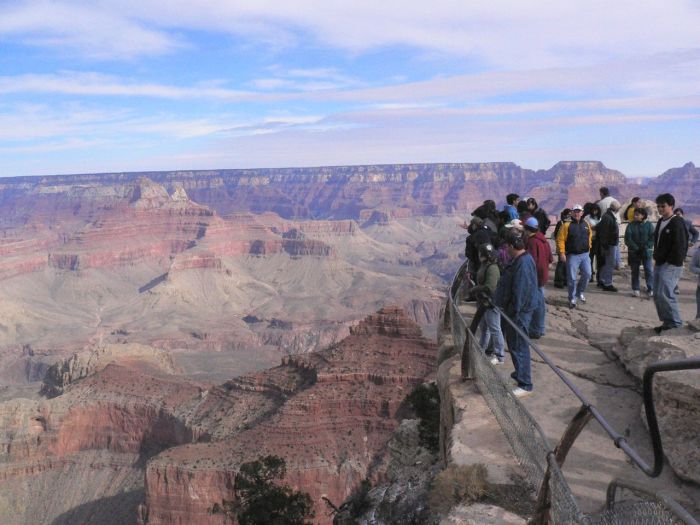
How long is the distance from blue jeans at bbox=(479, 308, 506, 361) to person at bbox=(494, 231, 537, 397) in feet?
1.35

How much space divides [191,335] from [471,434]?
95036mm

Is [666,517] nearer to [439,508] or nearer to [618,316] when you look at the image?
[439,508]

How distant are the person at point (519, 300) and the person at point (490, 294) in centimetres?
51

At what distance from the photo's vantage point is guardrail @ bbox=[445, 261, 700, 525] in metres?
3.57

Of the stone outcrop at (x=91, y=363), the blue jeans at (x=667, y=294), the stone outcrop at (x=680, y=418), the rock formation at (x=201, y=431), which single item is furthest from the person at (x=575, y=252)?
the stone outcrop at (x=91, y=363)

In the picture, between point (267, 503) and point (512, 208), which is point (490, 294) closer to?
point (512, 208)

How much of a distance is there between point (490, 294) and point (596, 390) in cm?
202

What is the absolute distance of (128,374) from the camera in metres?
46.9

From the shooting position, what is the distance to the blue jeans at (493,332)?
8.41 meters

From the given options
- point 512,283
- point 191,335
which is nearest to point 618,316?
point 512,283

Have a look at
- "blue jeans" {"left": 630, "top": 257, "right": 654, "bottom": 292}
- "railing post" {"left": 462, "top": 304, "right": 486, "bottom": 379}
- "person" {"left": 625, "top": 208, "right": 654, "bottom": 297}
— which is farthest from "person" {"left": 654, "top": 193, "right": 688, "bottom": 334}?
"railing post" {"left": 462, "top": 304, "right": 486, "bottom": 379}

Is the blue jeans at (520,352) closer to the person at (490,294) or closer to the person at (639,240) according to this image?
the person at (490,294)

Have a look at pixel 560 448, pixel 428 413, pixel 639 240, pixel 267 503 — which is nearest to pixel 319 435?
pixel 267 503

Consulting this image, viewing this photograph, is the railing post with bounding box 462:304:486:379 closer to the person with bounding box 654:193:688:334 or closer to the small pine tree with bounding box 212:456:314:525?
the person with bounding box 654:193:688:334
